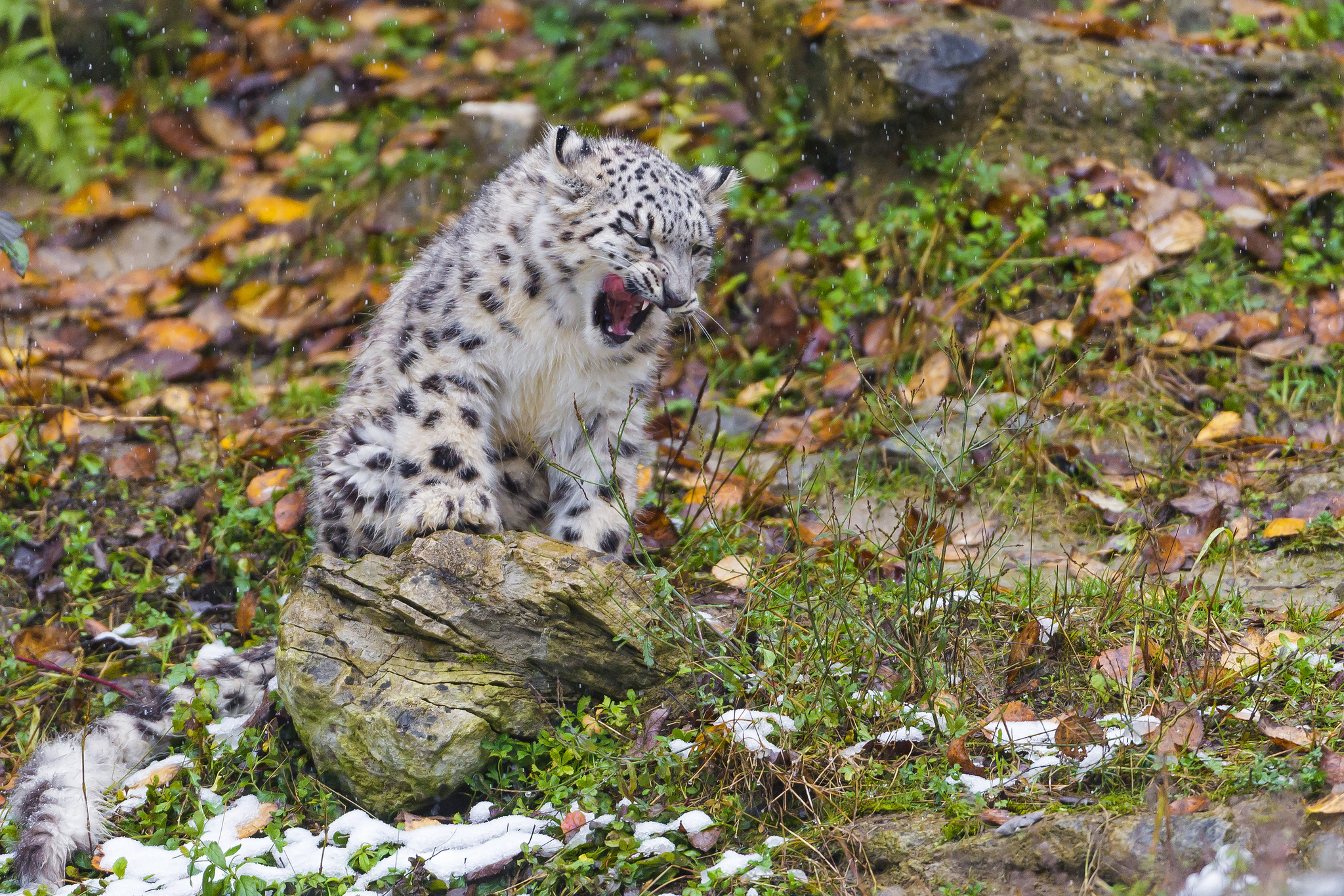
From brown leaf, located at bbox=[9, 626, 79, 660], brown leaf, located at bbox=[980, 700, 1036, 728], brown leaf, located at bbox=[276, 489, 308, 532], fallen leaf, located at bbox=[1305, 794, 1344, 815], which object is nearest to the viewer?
fallen leaf, located at bbox=[1305, 794, 1344, 815]

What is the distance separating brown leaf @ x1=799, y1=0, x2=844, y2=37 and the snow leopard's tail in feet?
17.6

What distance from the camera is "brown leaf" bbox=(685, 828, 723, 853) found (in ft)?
11.3

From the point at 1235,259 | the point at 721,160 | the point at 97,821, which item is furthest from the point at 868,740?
the point at 721,160

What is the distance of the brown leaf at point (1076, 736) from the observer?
3.47 meters

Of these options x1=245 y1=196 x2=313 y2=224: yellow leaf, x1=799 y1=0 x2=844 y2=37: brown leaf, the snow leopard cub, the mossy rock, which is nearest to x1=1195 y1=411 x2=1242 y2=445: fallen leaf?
the snow leopard cub

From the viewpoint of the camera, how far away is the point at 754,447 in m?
6.18

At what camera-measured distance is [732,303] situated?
743cm

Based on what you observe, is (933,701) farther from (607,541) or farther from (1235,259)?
(1235,259)

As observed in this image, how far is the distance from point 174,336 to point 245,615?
3.32 m

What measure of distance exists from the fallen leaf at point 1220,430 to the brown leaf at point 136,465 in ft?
17.1

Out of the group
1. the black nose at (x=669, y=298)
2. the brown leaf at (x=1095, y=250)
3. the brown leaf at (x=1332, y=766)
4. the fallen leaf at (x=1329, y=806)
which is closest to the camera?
the fallen leaf at (x=1329, y=806)

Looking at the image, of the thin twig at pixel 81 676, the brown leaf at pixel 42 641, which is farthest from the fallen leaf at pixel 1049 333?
the brown leaf at pixel 42 641

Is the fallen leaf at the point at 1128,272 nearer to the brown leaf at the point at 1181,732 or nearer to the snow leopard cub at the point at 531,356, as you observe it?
the snow leopard cub at the point at 531,356

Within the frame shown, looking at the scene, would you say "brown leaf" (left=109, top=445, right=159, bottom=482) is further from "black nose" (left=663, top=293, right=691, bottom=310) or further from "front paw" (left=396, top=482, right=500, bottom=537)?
"black nose" (left=663, top=293, right=691, bottom=310)
